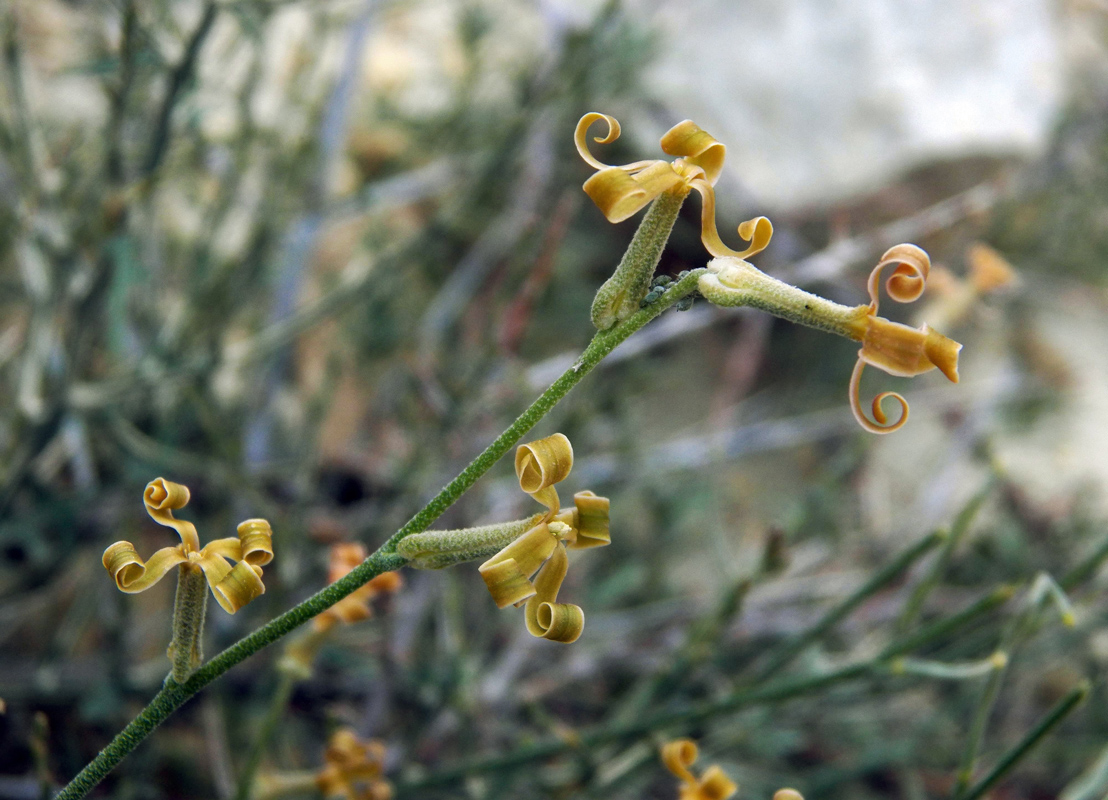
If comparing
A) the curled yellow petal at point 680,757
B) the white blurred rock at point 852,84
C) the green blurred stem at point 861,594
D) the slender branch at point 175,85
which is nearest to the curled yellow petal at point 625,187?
the curled yellow petal at point 680,757

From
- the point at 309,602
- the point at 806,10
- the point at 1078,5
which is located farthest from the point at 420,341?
the point at 1078,5

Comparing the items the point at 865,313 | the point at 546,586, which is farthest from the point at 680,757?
the point at 865,313

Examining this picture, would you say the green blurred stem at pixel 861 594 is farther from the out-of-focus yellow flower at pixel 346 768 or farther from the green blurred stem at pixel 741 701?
the out-of-focus yellow flower at pixel 346 768

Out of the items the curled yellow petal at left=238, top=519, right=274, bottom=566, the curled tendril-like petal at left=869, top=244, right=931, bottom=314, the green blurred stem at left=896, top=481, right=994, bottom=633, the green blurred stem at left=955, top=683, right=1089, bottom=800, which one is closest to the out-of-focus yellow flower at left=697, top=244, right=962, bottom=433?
the curled tendril-like petal at left=869, top=244, right=931, bottom=314

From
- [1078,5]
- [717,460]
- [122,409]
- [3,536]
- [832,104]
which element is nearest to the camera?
[3,536]

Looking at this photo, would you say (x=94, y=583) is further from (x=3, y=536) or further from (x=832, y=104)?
(x=832, y=104)

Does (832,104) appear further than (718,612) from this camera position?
Yes

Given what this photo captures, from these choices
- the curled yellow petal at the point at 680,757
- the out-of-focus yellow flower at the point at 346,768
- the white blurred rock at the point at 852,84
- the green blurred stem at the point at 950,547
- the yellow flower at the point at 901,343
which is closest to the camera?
the yellow flower at the point at 901,343
